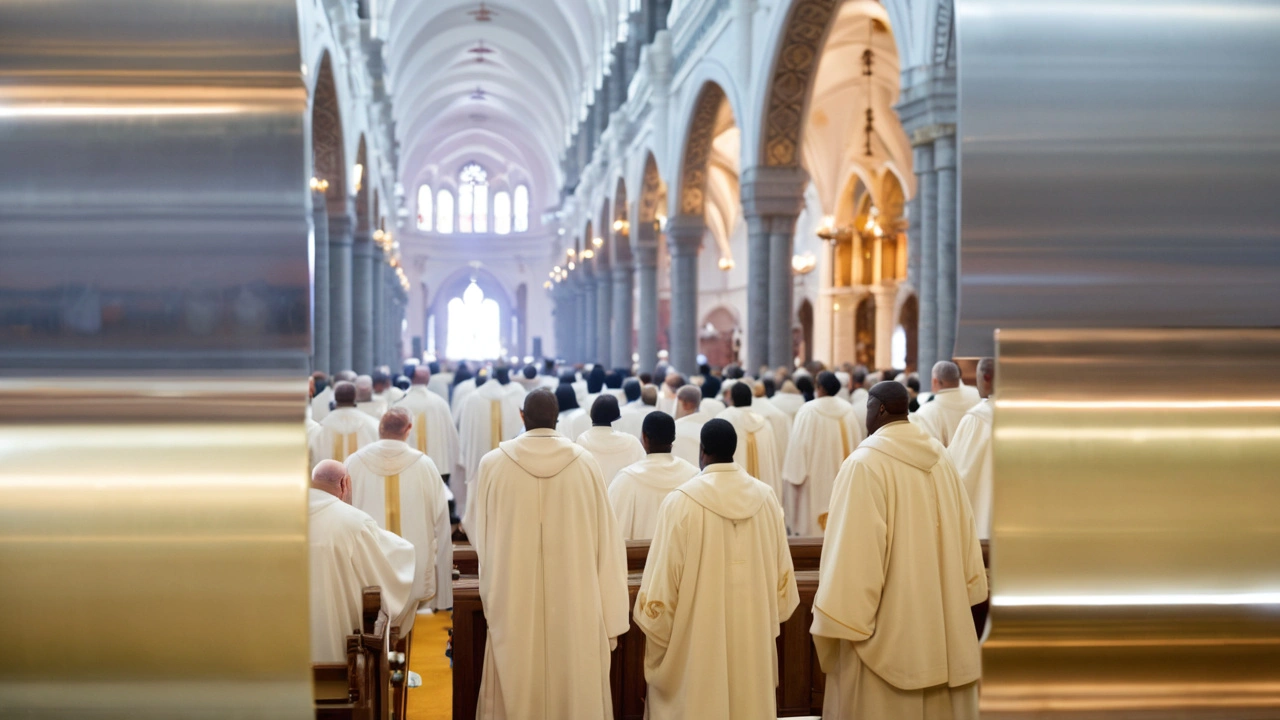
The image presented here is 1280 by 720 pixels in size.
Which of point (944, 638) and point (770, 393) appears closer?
point (944, 638)

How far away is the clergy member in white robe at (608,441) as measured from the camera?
6625 mm

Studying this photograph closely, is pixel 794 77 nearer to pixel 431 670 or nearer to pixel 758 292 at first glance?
pixel 758 292

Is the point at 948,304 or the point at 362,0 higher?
the point at 362,0

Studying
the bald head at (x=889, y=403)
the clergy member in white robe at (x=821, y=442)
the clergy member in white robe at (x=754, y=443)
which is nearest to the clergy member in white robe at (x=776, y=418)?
the clergy member in white robe at (x=821, y=442)

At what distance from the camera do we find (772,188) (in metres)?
15.3

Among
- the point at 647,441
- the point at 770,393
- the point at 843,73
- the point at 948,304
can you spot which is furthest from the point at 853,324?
the point at 647,441

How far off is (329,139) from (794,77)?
6.86m

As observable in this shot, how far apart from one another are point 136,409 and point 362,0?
2229 cm

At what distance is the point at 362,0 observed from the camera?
73.9ft

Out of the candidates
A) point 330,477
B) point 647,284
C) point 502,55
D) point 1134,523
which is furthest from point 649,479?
point 502,55

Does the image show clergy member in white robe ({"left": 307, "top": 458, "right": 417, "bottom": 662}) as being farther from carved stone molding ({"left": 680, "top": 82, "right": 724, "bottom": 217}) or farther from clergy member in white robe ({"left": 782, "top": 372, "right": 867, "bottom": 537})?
carved stone molding ({"left": 680, "top": 82, "right": 724, "bottom": 217})

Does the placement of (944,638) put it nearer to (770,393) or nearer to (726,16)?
(770,393)

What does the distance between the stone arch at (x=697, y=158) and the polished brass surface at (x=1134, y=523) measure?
17.7 meters

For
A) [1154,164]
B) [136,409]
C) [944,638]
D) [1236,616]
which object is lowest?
[944,638]
